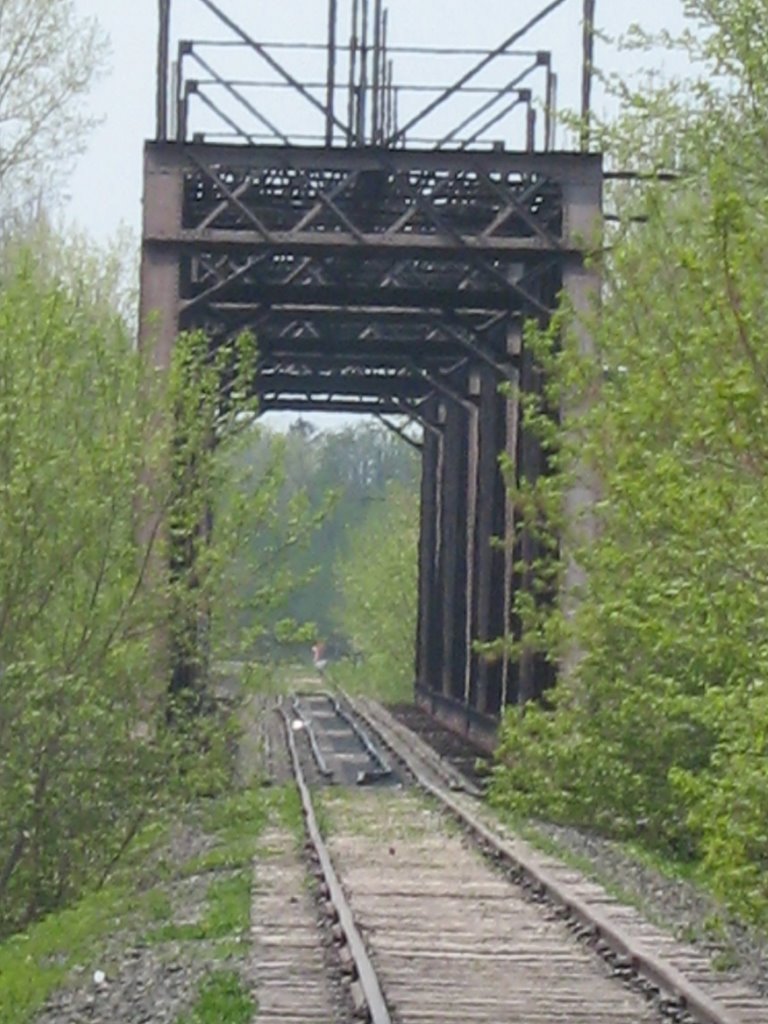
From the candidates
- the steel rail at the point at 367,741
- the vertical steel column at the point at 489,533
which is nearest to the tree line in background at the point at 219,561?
the steel rail at the point at 367,741

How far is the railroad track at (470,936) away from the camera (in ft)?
35.9

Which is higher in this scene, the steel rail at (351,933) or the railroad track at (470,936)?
the steel rail at (351,933)

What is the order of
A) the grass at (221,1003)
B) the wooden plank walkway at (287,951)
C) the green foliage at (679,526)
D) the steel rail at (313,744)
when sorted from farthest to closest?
1. the steel rail at (313,744)
2. the green foliage at (679,526)
3. the wooden plank walkway at (287,951)
4. the grass at (221,1003)

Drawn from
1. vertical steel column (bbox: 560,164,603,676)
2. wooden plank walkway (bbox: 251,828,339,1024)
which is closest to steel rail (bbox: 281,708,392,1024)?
wooden plank walkway (bbox: 251,828,339,1024)

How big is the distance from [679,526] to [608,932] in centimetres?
253

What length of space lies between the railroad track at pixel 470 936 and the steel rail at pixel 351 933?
15mm

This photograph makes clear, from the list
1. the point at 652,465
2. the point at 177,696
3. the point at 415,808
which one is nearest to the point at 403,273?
the point at 415,808

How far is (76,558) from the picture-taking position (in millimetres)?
17312

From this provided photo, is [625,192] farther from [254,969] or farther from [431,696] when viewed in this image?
[254,969]

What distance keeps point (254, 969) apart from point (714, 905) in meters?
4.29

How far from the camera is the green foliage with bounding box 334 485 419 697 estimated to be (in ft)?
180

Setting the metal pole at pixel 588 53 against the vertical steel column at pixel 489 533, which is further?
the vertical steel column at pixel 489 533

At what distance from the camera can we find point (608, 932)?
42.7ft

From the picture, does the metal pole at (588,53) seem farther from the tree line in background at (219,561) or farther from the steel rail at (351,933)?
the steel rail at (351,933)
